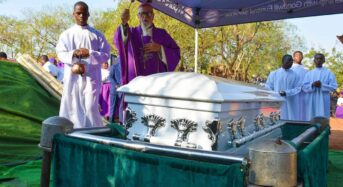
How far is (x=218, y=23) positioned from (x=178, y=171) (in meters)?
6.04

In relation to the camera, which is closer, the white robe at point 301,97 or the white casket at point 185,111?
the white casket at point 185,111

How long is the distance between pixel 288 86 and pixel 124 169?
5.43 m

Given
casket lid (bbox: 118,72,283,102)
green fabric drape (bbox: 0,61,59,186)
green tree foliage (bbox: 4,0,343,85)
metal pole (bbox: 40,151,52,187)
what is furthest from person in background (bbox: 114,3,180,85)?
green tree foliage (bbox: 4,0,343,85)

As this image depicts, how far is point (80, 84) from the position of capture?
4.55m

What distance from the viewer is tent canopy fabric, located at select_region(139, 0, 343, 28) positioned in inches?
241

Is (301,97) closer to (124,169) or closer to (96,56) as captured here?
(96,56)

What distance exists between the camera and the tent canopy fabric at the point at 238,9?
6129 millimetres

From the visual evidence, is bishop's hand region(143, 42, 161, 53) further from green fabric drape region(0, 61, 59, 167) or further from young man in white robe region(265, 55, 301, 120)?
young man in white robe region(265, 55, 301, 120)

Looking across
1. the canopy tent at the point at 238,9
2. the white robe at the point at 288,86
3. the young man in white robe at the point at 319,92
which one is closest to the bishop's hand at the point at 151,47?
the canopy tent at the point at 238,9

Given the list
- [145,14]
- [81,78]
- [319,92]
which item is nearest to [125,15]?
[145,14]

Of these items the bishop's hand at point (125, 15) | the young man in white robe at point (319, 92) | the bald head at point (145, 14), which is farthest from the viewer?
the young man in white robe at point (319, 92)

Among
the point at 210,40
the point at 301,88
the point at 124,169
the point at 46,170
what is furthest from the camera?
the point at 210,40

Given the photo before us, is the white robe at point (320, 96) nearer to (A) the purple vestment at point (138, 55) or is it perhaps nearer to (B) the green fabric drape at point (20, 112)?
(A) the purple vestment at point (138, 55)

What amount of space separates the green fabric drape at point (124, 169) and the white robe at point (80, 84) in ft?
8.43
